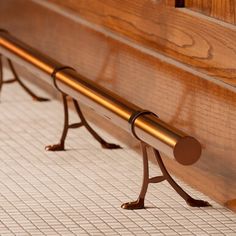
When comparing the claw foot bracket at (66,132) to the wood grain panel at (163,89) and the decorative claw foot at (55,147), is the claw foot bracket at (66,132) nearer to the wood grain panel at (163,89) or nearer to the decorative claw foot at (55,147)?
the decorative claw foot at (55,147)

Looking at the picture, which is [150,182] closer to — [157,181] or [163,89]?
[157,181]

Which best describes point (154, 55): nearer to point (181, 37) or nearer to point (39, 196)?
point (181, 37)

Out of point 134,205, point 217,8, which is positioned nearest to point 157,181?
point 134,205

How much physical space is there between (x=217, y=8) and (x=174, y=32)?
454 mm

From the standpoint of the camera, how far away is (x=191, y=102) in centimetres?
532

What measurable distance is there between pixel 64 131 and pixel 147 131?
121 centimetres

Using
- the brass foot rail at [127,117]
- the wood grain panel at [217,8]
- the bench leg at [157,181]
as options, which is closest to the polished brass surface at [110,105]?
the brass foot rail at [127,117]

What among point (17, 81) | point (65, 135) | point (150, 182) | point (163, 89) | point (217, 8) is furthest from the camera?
point (17, 81)

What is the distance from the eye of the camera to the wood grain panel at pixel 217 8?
4.74m

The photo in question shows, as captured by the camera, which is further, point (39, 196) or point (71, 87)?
point (71, 87)

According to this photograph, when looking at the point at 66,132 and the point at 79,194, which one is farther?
the point at 66,132

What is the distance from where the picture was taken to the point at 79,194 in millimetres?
Answer: 5199

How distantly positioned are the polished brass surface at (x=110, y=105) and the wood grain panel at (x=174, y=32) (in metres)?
0.36

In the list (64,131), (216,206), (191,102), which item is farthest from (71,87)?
(216,206)
